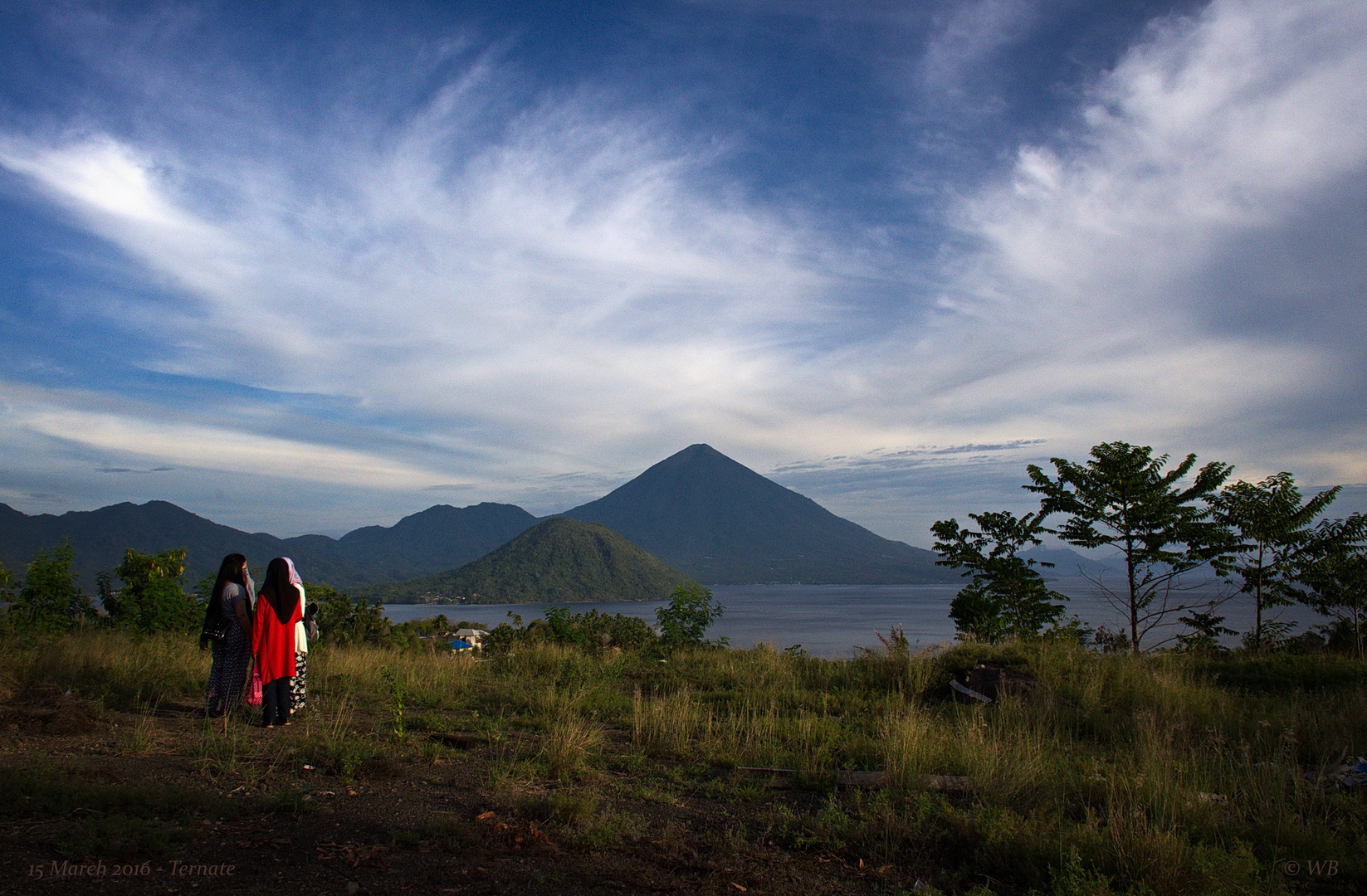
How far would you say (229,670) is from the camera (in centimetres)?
598

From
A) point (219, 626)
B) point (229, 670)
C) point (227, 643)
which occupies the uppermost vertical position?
point (219, 626)

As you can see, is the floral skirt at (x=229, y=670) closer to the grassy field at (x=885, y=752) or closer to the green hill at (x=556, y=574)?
the grassy field at (x=885, y=752)

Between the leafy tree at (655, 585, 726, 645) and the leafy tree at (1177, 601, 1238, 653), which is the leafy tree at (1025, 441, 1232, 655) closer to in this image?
the leafy tree at (1177, 601, 1238, 653)

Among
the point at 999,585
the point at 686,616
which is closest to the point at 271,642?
the point at 686,616

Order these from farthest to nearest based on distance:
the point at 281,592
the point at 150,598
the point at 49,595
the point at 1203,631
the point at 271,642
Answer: the point at 1203,631, the point at 150,598, the point at 49,595, the point at 281,592, the point at 271,642

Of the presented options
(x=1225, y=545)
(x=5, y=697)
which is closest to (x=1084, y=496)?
(x=1225, y=545)

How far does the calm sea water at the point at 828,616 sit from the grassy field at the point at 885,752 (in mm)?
3550

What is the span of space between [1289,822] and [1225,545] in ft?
31.5

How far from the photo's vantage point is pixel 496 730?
577 centimetres

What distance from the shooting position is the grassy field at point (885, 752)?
11.1 feet

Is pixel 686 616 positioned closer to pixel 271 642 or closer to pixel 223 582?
pixel 271 642

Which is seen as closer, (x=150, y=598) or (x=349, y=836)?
(x=349, y=836)

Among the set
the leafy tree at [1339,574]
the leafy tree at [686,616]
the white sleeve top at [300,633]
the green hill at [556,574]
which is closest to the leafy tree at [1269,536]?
the leafy tree at [1339,574]

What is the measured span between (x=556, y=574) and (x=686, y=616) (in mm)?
110801
